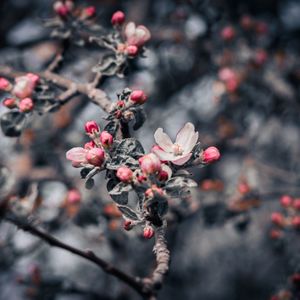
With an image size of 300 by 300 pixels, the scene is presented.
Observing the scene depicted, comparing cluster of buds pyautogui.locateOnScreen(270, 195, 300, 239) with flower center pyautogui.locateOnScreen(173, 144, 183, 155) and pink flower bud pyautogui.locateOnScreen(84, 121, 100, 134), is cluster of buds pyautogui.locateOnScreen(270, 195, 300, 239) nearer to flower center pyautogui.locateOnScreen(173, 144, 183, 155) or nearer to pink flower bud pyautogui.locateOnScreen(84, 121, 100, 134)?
flower center pyautogui.locateOnScreen(173, 144, 183, 155)

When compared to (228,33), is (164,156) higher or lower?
higher

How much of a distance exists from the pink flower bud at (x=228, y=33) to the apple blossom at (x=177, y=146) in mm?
2175

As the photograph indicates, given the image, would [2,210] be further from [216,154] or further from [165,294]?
[165,294]

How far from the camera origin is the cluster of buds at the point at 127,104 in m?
1.33

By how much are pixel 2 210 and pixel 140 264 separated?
9.83ft

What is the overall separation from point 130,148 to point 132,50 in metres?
0.49

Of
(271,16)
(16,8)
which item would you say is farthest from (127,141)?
(271,16)

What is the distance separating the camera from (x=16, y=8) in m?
4.23

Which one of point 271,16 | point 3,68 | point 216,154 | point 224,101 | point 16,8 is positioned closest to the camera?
point 216,154

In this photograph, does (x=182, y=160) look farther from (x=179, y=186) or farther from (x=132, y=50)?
(x=132, y=50)

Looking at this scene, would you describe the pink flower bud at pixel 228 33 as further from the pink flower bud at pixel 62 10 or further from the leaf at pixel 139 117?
the leaf at pixel 139 117

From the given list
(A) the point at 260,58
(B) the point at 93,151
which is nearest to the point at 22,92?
(B) the point at 93,151

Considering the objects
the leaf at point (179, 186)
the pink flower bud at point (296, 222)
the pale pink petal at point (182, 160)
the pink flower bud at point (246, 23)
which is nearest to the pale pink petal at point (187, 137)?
the pale pink petal at point (182, 160)

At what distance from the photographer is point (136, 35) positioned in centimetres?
158
